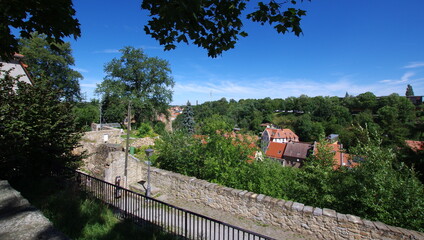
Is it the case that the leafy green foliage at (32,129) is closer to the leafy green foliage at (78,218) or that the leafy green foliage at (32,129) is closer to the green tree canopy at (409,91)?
the leafy green foliage at (78,218)

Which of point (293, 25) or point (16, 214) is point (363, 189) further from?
point (16, 214)

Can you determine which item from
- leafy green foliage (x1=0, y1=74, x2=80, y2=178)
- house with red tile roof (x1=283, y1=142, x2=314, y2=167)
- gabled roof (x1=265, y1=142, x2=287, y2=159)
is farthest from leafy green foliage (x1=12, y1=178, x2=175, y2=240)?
gabled roof (x1=265, y1=142, x2=287, y2=159)

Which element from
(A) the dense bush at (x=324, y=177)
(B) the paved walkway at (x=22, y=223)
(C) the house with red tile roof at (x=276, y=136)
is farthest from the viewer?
(C) the house with red tile roof at (x=276, y=136)

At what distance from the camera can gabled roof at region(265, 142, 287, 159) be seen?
4172cm

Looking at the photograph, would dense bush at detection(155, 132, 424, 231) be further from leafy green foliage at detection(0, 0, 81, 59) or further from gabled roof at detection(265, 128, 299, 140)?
gabled roof at detection(265, 128, 299, 140)

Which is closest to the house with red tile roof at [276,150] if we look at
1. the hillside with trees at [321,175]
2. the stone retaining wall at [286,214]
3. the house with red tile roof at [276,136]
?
the house with red tile roof at [276,136]

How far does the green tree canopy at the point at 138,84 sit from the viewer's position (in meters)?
28.2

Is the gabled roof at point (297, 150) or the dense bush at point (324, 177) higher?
the dense bush at point (324, 177)

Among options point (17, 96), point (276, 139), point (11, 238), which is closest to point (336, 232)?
point (11, 238)

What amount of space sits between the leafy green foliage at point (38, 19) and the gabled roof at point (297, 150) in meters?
40.9

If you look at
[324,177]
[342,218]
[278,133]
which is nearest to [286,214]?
[342,218]

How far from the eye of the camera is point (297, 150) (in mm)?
40062

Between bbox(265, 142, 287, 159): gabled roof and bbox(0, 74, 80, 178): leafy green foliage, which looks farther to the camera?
bbox(265, 142, 287, 159): gabled roof

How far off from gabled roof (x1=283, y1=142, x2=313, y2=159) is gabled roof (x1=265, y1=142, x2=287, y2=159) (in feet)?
3.61
